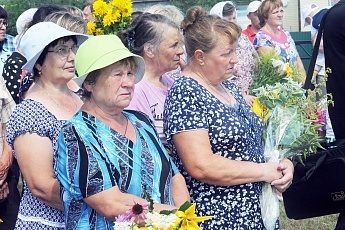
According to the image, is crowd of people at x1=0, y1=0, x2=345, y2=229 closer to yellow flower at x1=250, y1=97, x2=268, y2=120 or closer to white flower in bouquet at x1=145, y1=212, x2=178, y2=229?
yellow flower at x1=250, y1=97, x2=268, y2=120

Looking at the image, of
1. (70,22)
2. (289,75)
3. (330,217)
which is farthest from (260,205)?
(330,217)

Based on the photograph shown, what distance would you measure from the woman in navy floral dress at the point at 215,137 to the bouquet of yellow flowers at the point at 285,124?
6 cm

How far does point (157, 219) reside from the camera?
2.84m

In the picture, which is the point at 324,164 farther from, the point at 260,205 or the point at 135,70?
the point at 135,70

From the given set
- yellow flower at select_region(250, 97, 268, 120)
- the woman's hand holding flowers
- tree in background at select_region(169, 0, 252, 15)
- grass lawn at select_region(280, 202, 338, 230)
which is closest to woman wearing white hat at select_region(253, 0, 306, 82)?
grass lawn at select_region(280, 202, 338, 230)

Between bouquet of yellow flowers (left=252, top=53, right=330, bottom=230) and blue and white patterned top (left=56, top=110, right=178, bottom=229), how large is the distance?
0.76 meters

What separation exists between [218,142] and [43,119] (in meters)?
0.96

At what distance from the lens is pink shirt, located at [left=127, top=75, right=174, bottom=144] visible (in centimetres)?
445

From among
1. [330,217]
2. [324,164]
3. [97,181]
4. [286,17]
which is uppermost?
→ [97,181]

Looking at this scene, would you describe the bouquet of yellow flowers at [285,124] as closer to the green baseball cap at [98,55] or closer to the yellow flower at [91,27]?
the green baseball cap at [98,55]

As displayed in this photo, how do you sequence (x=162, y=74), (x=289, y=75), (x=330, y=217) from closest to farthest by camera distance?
(x=162, y=74)
(x=289, y=75)
(x=330, y=217)

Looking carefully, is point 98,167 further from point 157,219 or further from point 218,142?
point 218,142

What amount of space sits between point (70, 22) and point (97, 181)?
186 centimetres

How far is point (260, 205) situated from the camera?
402 centimetres
